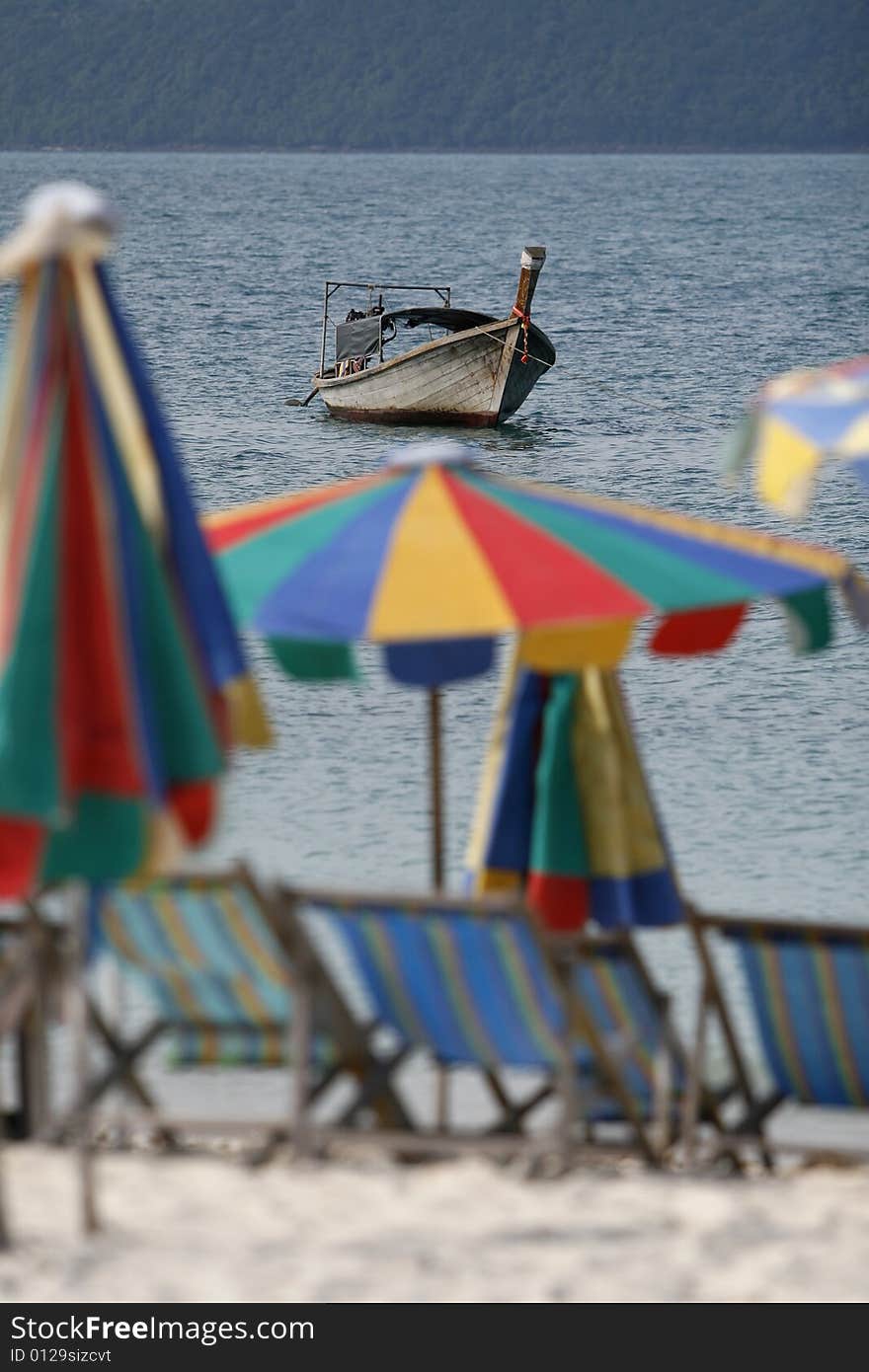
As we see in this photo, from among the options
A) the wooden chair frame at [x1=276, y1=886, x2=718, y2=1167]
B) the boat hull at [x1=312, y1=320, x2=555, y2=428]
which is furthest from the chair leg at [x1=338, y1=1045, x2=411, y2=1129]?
the boat hull at [x1=312, y1=320, x2=555, y2=428]

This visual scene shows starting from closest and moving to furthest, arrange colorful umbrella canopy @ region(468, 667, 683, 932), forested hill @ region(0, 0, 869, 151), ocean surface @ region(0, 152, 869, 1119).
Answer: colorful umbrella canopy @ region(468, 667, 683, 932) → ocean surface @ region(0, 152, 869, 1119) → forested hill @ region(0, 0, 869, 151)

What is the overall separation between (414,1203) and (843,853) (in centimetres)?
667

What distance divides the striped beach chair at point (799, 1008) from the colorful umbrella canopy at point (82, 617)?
4.88ft

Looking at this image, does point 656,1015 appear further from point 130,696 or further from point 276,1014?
point 130,696

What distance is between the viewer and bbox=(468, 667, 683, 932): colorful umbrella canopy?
5680 mm

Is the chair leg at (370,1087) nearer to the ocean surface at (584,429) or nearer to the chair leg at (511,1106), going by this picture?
the chair leg at (511,1106)

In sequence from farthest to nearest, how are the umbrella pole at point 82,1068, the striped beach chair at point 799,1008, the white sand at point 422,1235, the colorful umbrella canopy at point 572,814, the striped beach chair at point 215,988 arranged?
1. the colorful umbrella canopy at point 572,814
2. the striped beach chair at point 799,1008
3. the striped beach chair at point 215,988
4. the umbrella pole at point 82,1068
5. the white sand at point 422,1235

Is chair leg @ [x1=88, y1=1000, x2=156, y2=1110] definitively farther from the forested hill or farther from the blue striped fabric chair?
the forested hill

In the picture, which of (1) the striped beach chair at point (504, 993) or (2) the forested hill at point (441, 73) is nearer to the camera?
(1) the striped beach chair at point (504, 993)

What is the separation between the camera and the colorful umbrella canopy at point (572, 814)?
5.68 m

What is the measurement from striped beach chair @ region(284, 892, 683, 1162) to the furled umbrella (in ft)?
2.19

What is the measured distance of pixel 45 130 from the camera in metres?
174

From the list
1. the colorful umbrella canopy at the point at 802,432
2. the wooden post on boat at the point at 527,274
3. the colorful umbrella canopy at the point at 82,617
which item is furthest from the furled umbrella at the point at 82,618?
the wooden post on boat at the point at 527,274
